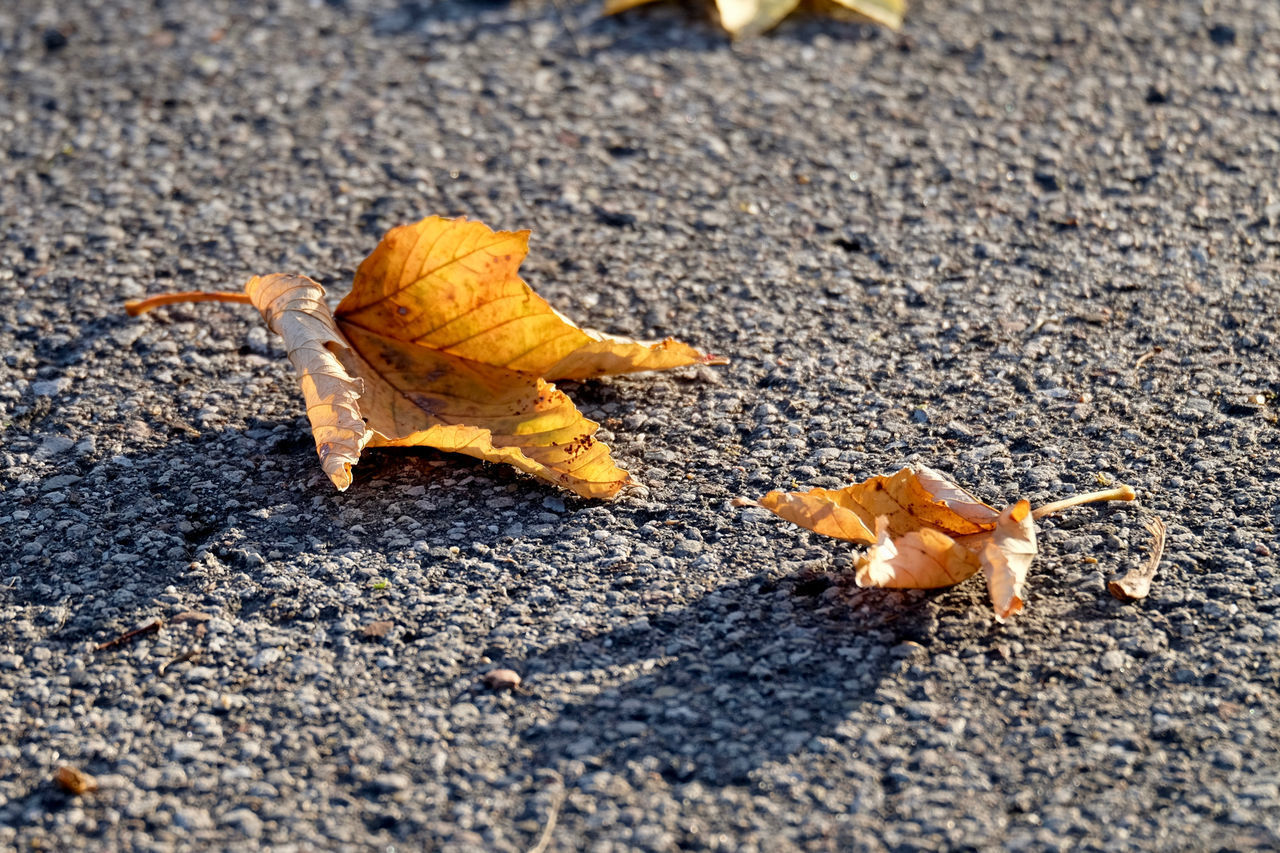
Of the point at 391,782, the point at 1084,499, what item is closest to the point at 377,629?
the point at 391,782

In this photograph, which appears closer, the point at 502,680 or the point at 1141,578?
the point at 502,680

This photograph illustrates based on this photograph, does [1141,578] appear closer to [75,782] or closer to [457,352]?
[457,352]

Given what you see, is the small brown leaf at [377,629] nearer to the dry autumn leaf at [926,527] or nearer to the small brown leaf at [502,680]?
the small brown leaf at [502,680]

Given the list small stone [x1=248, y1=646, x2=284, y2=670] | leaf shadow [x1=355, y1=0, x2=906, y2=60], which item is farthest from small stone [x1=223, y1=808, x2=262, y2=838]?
leaf shadow [x1=355, y1=0, x2=906, y2=60]

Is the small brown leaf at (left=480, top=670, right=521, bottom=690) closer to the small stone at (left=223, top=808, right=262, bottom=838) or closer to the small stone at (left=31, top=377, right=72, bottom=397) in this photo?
the small stone at (left=223, top=808, right=262, bottom=838)

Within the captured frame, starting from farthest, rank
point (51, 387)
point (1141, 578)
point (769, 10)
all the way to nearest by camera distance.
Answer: point (769, 10)
point (51, 387)
point (1141, 578)

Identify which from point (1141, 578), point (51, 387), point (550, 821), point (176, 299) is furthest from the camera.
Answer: point (176, 299)

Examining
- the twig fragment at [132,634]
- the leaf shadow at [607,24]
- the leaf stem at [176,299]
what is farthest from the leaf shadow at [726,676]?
the leaf shadow at [607,24]
